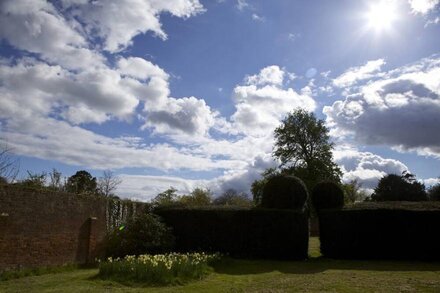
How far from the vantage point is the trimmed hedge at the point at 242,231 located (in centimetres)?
1673

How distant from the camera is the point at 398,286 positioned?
384 inches

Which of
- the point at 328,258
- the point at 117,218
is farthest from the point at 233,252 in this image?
the point at 117,218

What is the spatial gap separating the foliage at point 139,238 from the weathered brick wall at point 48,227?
2.04 ft

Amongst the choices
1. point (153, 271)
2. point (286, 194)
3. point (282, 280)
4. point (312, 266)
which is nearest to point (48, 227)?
point (153, 271)

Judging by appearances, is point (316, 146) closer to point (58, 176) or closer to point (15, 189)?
point (58, 176)

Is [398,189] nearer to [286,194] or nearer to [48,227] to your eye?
[286,194]

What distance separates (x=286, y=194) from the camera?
17.6 m

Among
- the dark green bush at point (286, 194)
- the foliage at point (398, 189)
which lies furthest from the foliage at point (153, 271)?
the foliage at point (398, 189)

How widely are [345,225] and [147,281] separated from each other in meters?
9.82

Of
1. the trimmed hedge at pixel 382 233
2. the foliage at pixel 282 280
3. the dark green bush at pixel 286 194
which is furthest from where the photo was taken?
the dark green bush at pixel 286 194

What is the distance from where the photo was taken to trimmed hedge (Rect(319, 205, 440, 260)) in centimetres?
1647

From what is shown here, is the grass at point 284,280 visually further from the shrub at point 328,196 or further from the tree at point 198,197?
the tree at point 198,197

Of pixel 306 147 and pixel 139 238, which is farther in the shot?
pixel 306 147

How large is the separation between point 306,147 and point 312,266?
2381 cm
